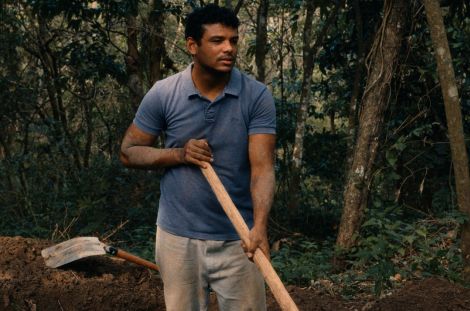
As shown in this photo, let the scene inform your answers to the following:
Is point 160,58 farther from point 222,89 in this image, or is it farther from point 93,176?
point 222,89

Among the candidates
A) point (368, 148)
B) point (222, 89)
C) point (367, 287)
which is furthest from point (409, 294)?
point (222, 89)

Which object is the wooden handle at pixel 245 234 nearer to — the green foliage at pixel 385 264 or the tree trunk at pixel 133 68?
the green foliage at pixel 385 264

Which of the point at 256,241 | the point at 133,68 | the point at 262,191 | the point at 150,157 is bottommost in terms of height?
the point at 256,241

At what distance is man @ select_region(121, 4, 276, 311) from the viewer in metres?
2.42

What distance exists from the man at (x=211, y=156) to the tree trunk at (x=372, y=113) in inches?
111

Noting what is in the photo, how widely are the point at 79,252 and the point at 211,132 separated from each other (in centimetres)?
259

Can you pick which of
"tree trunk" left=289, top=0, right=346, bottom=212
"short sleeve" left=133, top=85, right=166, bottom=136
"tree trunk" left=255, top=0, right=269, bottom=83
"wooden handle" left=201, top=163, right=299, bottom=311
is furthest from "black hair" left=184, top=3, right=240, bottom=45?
"tree trunk" left=255, top=0, right=269, bottom=83

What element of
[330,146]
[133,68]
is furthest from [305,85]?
[133,68]

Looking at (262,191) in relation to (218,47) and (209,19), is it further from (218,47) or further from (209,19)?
(209,19)

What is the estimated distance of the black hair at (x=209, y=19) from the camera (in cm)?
241

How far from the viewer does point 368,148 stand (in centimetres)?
515

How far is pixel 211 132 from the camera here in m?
2.44

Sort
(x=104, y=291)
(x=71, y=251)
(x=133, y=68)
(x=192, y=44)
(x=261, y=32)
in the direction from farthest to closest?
(x=133, y=68) → (x=261, y=32) → (x=71, y=251) → (x=104, y=291) → (x=192, y=44)

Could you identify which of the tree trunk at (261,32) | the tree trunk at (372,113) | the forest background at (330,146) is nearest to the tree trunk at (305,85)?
the forest background at (330,146)
